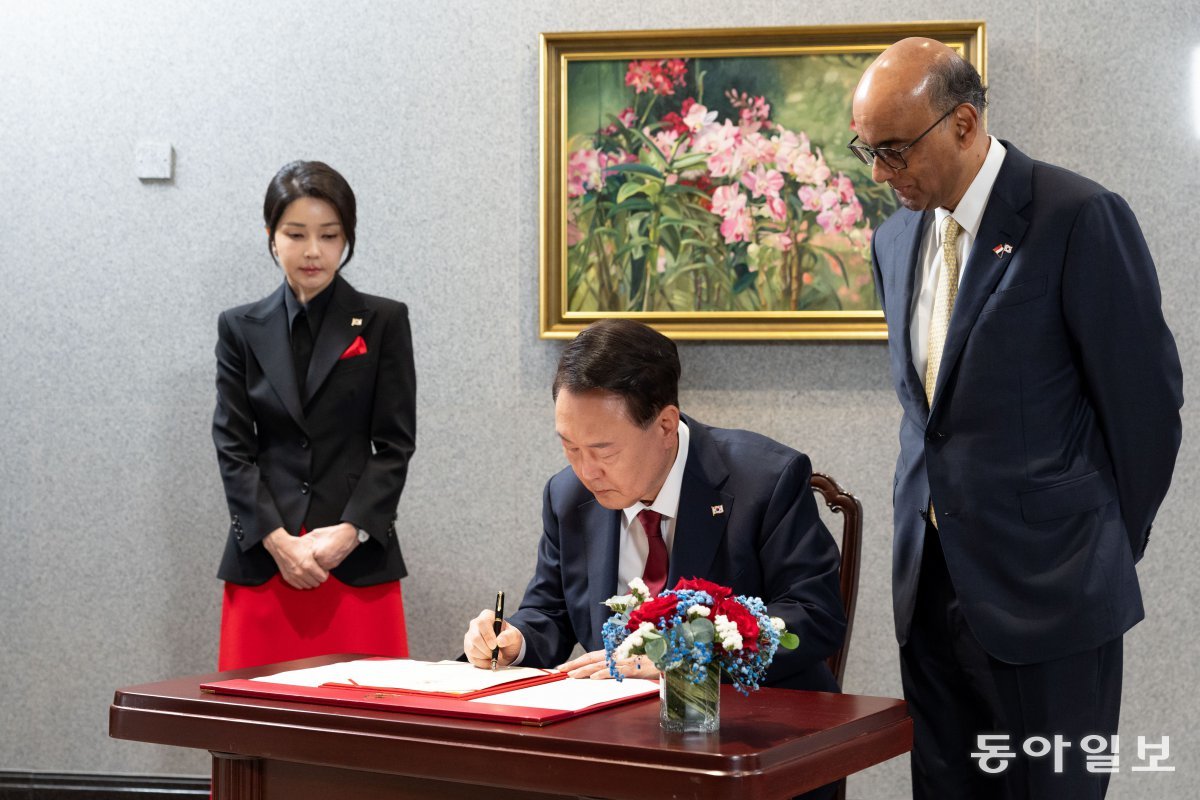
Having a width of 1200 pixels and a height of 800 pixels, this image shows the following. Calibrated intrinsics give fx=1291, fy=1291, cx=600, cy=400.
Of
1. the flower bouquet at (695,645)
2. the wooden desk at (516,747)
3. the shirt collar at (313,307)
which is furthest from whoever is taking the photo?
the shirt collar at (313,307)

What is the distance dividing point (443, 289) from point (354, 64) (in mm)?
778

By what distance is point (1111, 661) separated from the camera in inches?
87.5

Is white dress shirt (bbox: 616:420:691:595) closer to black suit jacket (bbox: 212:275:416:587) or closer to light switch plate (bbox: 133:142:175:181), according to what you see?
black suit jacket (bbox: 212:275:416:587)

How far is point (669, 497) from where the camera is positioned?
2217mm

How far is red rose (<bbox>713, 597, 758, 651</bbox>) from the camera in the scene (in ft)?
5.35

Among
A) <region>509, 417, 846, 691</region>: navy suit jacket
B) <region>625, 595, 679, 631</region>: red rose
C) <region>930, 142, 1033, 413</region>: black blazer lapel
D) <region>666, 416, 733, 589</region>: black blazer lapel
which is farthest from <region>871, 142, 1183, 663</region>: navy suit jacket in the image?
<region>625, 595, 679, 631</region>: red rose

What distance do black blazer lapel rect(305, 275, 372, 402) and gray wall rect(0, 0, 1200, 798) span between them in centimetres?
71

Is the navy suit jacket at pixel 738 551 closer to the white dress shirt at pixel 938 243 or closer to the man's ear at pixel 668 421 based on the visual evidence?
the man's ear at pixel 668 421

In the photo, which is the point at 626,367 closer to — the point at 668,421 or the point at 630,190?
the point at 668,421

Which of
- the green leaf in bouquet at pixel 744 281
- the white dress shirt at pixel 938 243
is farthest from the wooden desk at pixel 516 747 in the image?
the green leaf in bouquet at pixel 744 281

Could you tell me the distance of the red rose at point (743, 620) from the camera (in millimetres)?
1632

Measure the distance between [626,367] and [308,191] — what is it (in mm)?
1488

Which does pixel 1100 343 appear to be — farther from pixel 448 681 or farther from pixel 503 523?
pixel 503 523

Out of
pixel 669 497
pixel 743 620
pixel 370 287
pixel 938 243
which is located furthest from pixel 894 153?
pixel 370 287
